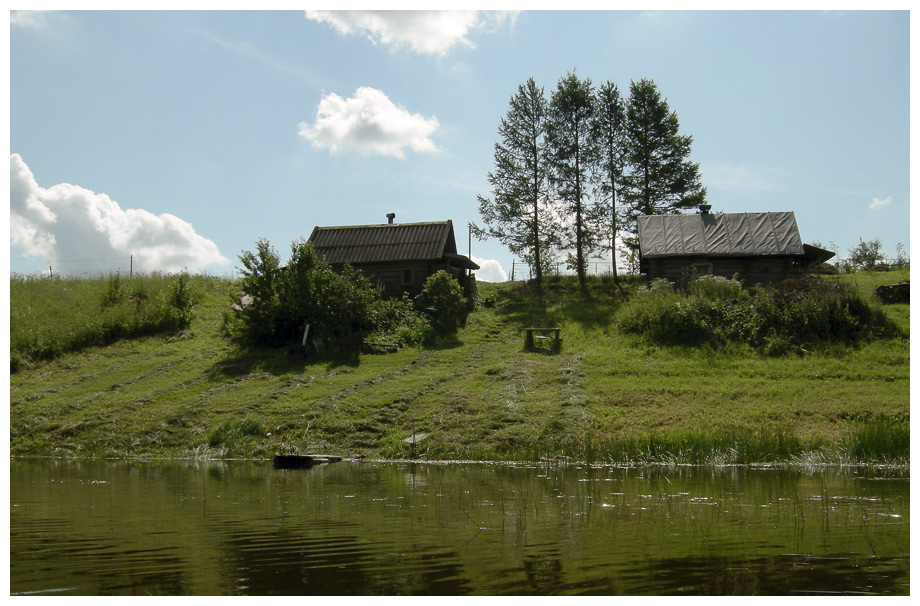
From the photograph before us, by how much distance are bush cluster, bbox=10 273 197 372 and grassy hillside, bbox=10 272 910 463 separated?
1.52 metres

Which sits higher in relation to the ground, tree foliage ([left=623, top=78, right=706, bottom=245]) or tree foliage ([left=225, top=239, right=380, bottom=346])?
tree foliage ([left=623, top=78, right=706, bottom=245])

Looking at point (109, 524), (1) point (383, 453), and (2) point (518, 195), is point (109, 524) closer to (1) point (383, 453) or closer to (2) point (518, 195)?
(1) point (383, 453)

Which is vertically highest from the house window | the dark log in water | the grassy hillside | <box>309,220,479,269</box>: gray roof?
<box>309,220,479,269</box>: gray roof

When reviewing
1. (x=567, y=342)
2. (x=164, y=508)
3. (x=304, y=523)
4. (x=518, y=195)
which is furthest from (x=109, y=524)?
(x=518, y=195)

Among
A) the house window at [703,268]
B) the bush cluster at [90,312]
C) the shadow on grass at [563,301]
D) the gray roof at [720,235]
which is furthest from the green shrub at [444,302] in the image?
the house window at [703,268]

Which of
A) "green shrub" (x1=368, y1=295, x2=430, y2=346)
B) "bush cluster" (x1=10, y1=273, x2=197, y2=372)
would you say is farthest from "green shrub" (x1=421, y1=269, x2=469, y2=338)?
"bush cluster" (x1=10, y1=273, x2=197, y2=372)

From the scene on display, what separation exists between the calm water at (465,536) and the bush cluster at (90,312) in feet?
80.4

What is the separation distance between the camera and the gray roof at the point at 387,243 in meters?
45.8

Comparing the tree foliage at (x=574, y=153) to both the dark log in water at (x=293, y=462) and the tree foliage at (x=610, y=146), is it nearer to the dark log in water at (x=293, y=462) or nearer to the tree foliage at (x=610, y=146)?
the tree foliage at (x=610, y=146)

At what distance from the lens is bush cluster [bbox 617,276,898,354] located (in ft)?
111

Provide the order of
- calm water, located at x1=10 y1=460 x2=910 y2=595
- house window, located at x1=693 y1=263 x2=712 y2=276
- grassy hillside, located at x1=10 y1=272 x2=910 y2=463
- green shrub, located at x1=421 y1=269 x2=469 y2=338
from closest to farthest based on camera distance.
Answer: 1. calm water, located at x1=10 y1=460 x2=910 y2=595
2. grassy hillside, located at x1=10 y1=272 x2=910 y2=463
3. green shrub, located at x1=421 y1=269 x2=469 y2=338
4. house window, located at x1=693 y1=263 x2=712 y2=276

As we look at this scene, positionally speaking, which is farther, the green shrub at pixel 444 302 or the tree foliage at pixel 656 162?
the tree foliage at pixel 656 162

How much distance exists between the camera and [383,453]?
21453mm

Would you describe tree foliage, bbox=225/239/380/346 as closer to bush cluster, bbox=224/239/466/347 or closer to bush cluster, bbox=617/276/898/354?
bush cluster, bbox=224/239/466/347
